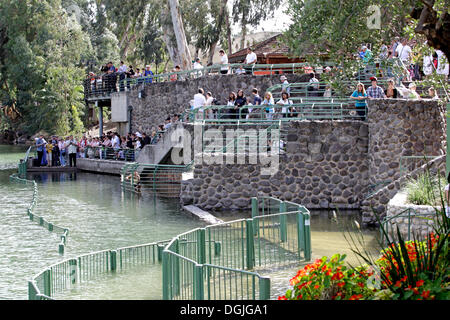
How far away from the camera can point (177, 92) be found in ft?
105

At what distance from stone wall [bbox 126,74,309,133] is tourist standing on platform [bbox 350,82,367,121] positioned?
674 cm

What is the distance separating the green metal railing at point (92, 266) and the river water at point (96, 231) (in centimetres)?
25

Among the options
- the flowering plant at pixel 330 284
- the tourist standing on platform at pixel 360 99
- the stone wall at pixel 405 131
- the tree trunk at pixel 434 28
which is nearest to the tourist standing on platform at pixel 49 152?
the tourist standing on platform at pixel 360 99

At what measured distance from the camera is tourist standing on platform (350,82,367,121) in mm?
19016

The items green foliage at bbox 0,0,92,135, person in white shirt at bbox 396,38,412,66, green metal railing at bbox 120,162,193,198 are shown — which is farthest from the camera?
green foliage at bbox 0,0,92,135

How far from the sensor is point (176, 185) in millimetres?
23500

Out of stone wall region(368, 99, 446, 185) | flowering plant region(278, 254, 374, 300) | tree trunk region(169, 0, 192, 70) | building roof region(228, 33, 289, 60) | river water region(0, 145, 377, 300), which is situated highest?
tree trunk region(169, 0, 192, 70)

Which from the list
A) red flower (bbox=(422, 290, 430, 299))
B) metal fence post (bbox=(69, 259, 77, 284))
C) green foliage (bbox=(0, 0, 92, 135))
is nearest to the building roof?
green foliage (bbox=(0, 0, 92, 135))

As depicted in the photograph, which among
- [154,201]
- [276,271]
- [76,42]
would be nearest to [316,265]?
[276,271]

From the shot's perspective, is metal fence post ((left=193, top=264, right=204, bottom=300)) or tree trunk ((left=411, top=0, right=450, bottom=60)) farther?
tree trunk ((left=411, top=0, right=450, bottom=60))

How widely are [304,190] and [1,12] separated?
44.9 m

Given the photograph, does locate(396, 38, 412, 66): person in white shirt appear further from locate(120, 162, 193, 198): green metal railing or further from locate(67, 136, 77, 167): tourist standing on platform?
locate(67, 136, 77, 167): tourist standing on platform

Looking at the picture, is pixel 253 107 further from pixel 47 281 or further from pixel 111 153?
pixel 111 153

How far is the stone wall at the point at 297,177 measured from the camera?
19750 millimetres
